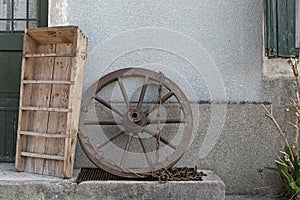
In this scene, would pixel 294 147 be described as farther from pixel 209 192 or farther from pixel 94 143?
pixel 94 143

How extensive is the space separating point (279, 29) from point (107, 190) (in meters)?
2.05

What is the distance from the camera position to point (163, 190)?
3668 mm

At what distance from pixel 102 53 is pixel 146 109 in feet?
2.31

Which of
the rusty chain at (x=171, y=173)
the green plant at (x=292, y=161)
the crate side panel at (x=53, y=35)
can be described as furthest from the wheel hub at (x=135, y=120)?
the green plant at (x=292, y=161)

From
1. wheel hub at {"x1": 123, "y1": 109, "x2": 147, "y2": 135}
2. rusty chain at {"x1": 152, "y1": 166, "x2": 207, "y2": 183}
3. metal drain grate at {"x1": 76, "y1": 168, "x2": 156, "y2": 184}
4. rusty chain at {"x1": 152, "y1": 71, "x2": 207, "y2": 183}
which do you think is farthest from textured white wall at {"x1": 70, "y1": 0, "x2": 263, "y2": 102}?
metal drain grate at {"x1": 76, "y1": 168, "x2": 156, "y2": 184}

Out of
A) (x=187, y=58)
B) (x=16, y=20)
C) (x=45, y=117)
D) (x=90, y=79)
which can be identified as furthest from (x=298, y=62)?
(x=16, y=20)

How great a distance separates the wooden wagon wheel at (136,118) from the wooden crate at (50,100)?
250 millimetres

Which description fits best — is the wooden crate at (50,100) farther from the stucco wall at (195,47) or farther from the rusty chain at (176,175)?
the rusty chain at (176,175)

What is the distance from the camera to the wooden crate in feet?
12.4

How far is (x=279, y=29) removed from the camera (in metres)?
3.96

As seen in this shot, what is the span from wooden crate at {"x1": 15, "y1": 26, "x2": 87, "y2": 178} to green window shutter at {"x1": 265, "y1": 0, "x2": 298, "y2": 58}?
167 cm

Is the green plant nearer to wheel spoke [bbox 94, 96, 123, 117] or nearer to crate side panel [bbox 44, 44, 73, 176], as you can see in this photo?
wheel spoke [bbox 94, 96, 123, 117]

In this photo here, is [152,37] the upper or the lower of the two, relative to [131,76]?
upper

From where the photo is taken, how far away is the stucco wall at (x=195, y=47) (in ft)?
14.3
